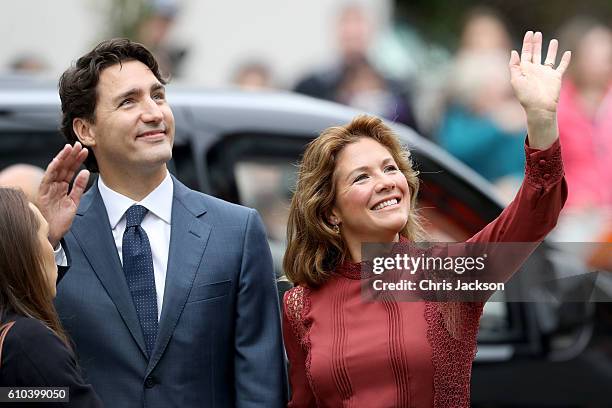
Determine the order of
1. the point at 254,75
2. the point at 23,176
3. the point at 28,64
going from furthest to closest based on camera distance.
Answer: the point at 254,75 < the point at 28,64 < the point at 23,176

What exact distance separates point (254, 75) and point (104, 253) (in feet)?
23.0

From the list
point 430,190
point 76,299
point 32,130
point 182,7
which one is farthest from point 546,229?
point 182,7

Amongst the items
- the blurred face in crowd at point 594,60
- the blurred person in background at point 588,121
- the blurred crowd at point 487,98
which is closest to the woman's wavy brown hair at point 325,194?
the blurred crowd at point 487,98

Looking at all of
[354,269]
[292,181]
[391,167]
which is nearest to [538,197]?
[391,167]

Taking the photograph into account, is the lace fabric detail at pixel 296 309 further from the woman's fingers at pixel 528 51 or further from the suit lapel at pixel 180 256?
the woman's fingers at pixel 528 51

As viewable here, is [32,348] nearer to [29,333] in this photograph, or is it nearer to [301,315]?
[29,333]

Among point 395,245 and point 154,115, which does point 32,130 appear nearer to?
point 154,115

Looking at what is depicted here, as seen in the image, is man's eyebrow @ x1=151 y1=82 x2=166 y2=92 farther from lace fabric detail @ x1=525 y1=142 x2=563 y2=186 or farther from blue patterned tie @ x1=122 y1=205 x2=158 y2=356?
lace fabric detail @ x1=525 y1=142 x2=563 y2=186

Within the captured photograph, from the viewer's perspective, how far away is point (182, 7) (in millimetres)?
12039

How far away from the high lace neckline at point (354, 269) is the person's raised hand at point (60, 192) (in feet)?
2.63

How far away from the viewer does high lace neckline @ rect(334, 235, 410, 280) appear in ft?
13.9

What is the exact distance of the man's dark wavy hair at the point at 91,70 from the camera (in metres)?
4.42

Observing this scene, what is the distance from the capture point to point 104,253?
4.32 metres

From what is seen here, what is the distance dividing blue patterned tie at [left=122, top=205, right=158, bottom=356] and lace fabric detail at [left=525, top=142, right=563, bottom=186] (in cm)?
119
